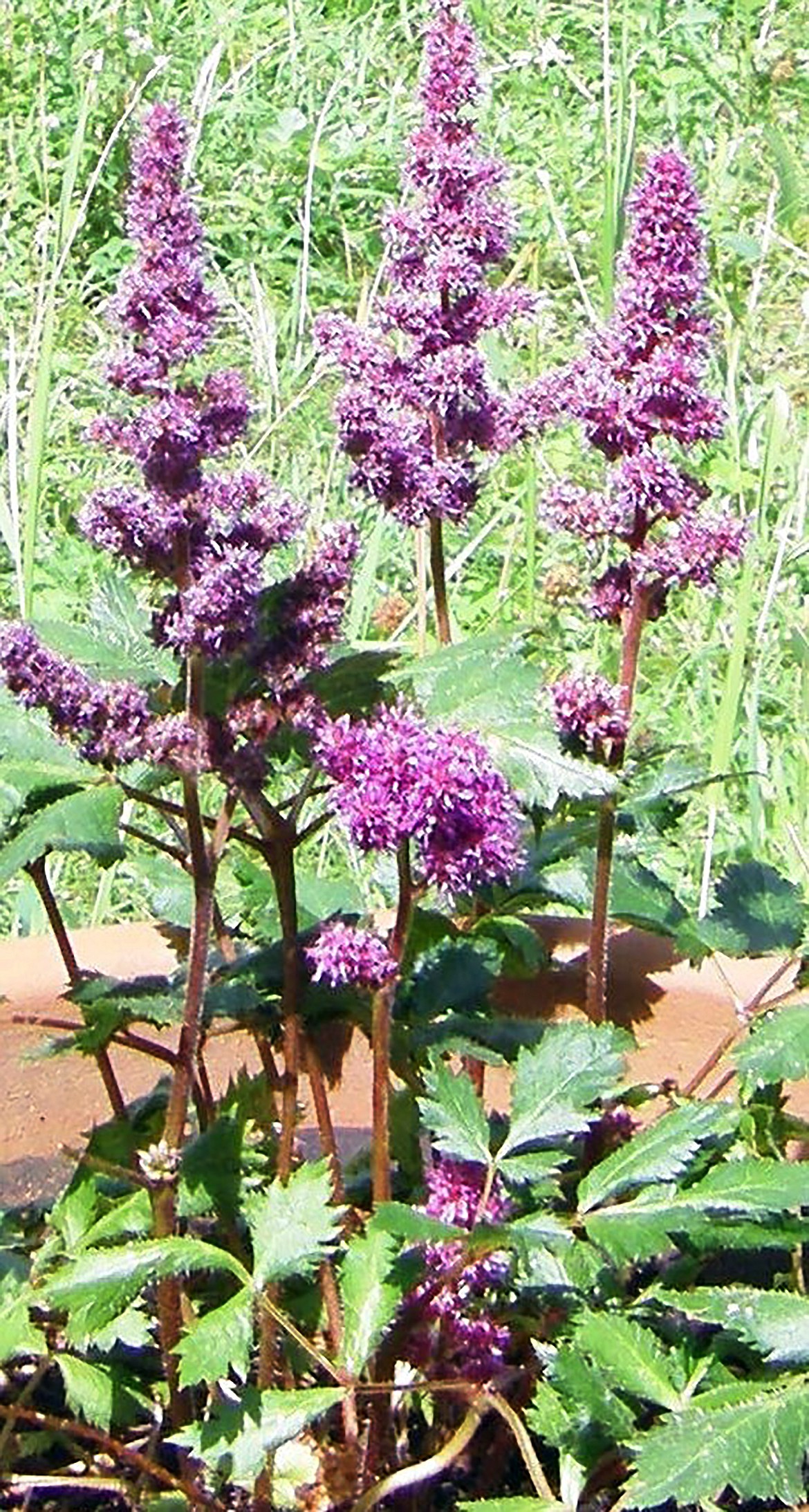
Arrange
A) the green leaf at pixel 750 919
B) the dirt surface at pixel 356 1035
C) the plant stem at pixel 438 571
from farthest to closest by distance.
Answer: the dirt surface at pixel 356 1035 < the green leaf at pixel 750 919 < the plant stem at pixel 438 571

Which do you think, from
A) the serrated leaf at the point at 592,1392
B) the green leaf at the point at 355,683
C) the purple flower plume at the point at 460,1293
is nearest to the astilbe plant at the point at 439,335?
the green leaf at the point at 355,683

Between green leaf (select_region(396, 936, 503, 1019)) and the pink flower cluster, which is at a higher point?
the pink flower cluster

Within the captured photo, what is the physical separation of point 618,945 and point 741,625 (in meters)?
0.27

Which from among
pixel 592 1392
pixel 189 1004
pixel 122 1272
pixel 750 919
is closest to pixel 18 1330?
pixel 122 1272

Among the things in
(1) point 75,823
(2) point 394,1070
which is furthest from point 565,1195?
(1) point 75,823

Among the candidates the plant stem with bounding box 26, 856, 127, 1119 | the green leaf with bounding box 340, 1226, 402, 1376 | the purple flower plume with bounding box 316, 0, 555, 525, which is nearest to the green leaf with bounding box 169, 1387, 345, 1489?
the green leaf with bounding box 340, 1226, 402, 1376

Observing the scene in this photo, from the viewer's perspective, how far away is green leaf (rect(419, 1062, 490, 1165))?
1.29 m

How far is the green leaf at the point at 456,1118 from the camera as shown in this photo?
1289 mm

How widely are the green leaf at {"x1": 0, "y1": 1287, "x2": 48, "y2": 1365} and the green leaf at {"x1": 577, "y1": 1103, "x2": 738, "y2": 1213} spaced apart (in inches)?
12.1

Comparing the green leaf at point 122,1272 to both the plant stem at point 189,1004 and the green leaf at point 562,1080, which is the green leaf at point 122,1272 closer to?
the plant stem at point 189,1004

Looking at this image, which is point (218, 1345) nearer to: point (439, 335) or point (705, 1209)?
point (705, 1209)

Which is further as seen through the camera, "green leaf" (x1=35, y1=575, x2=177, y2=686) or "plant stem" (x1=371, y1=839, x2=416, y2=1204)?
"green leaf" (x1=35, y1=575, x2=177, y2=686)

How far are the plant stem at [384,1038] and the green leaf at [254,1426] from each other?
116 mm

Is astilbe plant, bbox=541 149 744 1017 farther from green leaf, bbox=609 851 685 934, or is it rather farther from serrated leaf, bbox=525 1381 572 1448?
serrated leaf, bbox=525 1381 572 1448
